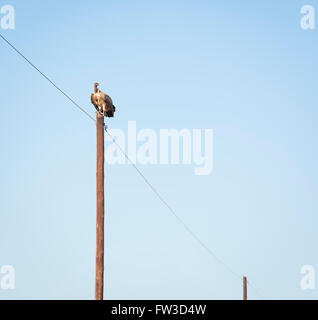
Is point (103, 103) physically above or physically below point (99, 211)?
above

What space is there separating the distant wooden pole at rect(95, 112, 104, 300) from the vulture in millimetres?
672

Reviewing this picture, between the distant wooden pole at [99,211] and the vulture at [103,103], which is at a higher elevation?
the vulture at [103,103]

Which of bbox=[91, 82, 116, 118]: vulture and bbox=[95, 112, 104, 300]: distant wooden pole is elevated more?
bbox=[91, 82, 116, 118]: vulture

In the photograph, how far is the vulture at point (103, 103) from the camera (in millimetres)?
14016

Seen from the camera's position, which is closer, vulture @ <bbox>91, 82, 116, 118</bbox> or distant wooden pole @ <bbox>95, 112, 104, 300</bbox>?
distant wooden pole @ <bbox>95, 112, 104, 300</bbox>

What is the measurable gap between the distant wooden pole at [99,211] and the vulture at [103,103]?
67 cm

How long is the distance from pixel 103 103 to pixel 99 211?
2878 millimetres

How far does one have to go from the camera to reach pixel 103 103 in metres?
14.0

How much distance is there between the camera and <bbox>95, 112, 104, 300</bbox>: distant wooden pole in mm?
11977

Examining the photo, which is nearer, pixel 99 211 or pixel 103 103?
pixel 99 211
